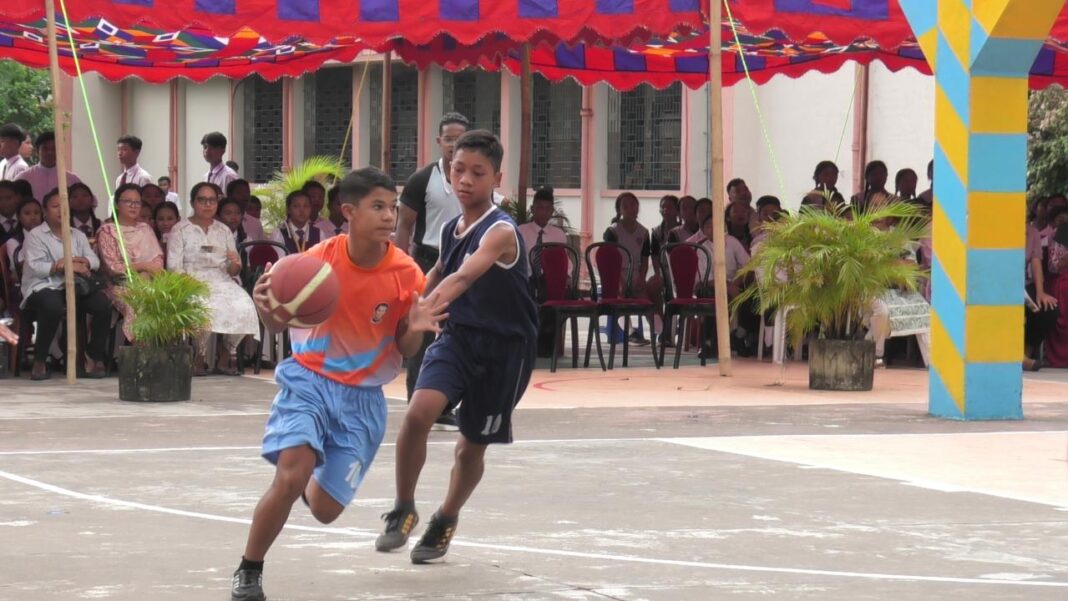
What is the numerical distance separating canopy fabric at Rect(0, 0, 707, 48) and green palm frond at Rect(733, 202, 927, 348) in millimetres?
2093

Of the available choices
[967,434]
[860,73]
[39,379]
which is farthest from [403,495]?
[860,73]

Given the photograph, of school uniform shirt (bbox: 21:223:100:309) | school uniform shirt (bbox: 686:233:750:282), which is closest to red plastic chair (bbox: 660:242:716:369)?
school uniform shirt (bbox: 686:233:750:282)

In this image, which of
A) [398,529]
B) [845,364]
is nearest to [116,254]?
[845,364]

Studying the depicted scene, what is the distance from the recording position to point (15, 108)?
4978 centimetres

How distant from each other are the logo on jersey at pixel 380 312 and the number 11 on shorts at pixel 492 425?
0.73 m

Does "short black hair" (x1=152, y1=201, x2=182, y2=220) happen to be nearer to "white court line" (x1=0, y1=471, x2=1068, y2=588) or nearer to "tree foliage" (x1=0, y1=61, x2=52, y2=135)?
"white court line" (x1=0, y1=471, x2=1068, y2=588)

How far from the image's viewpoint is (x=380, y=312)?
22.4 feet

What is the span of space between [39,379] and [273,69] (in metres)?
6.30

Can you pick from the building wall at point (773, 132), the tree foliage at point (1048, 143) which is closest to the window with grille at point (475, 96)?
the building wall at point (773, 132)

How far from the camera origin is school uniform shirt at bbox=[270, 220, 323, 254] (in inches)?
683

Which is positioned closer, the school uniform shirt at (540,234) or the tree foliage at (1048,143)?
the school uniform shirt at (540,234)

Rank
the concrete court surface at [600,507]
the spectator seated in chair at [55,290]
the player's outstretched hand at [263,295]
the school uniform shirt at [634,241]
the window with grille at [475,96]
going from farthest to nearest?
the window with grille at [475,96] < the school uniform shirt at [634,241] < the spectator seated in chair at [55,290] < the concrete court surface at [600,507] < the player's outstretched hand at [263,295]

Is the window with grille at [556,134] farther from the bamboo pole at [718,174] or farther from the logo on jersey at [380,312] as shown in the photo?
the logo on jersey at [380,312]

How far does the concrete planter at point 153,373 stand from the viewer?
13.6 meters
